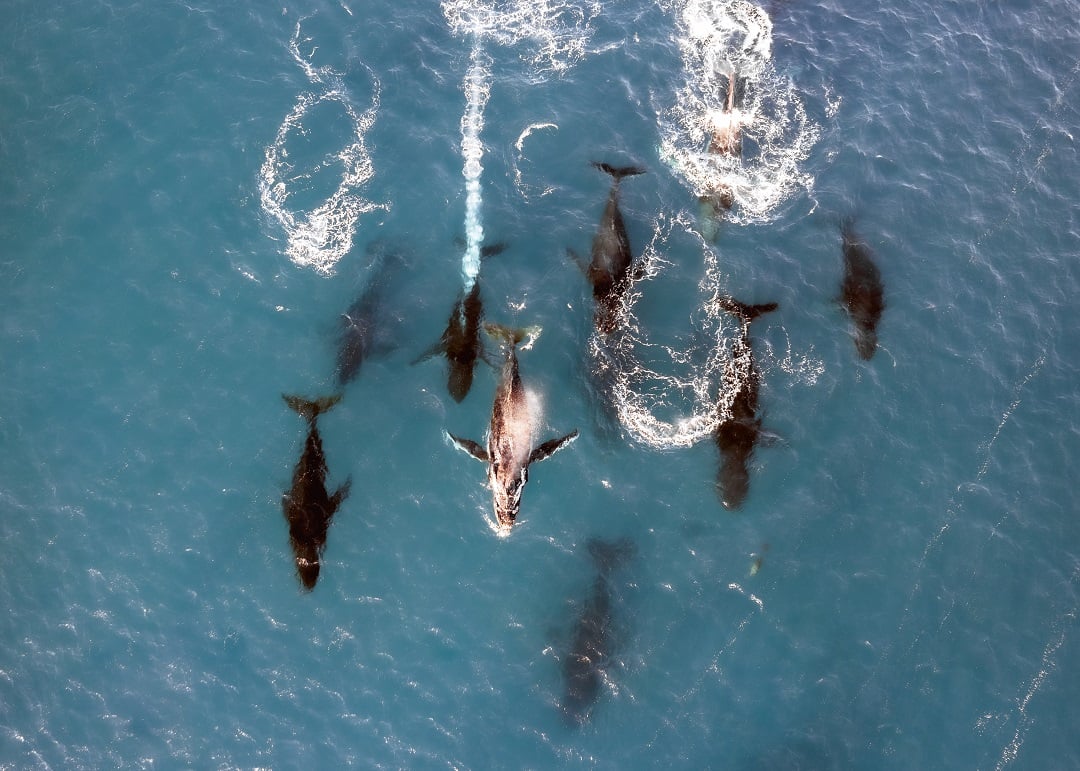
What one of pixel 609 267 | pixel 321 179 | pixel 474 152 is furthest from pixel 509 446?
pixel 321 179

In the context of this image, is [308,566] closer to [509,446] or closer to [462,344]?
[509,446]

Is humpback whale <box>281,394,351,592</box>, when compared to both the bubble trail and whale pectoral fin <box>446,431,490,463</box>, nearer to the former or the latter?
whale pectoral fin <box>446,431,490,463</box>

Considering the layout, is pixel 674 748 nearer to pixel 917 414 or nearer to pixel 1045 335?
pixel 917 414

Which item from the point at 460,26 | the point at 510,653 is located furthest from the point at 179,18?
the point at 510,653

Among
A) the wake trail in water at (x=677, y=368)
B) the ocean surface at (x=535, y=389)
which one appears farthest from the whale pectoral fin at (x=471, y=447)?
the wake trail in water at (x=677, y=368)

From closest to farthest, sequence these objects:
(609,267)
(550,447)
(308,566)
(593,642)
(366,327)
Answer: (593,642), (308,566), (550,447), (366,327), (609,267)

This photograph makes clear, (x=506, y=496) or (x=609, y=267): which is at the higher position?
(x=609, y=267)
